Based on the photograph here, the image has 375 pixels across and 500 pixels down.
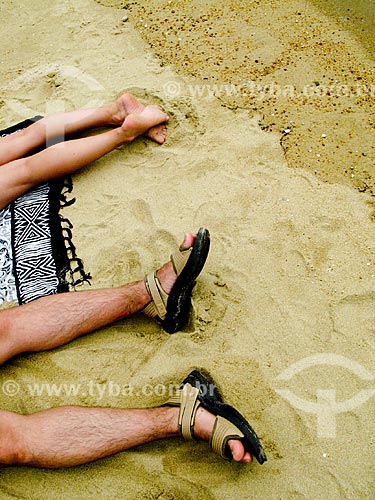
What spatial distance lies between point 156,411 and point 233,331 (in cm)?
46

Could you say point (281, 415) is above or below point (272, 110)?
below

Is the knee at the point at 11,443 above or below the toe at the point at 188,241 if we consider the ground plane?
below

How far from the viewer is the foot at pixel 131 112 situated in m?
2.76

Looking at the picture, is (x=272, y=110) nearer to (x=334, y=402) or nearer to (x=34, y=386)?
(x=334, y=402)

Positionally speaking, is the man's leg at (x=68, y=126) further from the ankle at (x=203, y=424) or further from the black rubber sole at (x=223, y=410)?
the ankle at (x=203, y=424)

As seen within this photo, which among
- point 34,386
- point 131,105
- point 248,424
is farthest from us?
point 131,105

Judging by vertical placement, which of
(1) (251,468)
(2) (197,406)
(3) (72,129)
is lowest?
(1) (251,468)

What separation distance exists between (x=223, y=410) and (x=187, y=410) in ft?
0.43

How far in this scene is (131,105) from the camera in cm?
276

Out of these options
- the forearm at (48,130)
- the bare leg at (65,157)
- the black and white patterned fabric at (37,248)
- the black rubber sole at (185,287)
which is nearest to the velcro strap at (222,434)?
the black rubber sole at (185,287)

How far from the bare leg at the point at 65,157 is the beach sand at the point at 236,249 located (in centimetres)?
12

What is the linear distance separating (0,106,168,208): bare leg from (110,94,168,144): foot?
0.15 ft

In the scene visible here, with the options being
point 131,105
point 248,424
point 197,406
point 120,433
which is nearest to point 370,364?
point 248,424

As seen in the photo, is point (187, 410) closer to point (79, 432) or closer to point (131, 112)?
point (79, 432)
